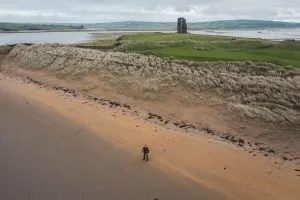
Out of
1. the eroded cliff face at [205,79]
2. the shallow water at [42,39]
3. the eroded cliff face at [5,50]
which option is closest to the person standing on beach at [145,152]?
the eroded cliff face at [205,79]

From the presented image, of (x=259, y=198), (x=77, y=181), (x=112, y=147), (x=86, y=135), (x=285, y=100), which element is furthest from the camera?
(x=285, y=100)

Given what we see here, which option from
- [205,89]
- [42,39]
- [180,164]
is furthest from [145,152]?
[42,39]

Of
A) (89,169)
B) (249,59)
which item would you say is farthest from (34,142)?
(249,59)

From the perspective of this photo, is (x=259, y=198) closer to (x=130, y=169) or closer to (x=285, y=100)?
(x=130, y=169)

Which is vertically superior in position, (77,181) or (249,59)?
(249,59)

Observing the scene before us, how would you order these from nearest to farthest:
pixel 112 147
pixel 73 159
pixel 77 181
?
pixel 77 181
pixel 73 159
pixel 112 147

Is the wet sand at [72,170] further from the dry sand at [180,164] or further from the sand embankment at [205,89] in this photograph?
the sand embankment at [205,89]
